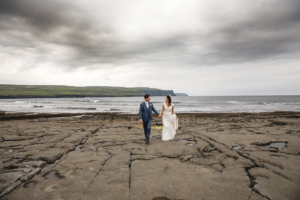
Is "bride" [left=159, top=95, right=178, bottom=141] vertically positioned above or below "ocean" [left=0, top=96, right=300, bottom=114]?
above

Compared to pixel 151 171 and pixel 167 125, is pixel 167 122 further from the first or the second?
pixel 151 171

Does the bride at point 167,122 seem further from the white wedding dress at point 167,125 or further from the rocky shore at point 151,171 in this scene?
the rocky shore at point 151,171

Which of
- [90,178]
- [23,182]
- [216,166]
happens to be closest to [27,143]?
[23,182]

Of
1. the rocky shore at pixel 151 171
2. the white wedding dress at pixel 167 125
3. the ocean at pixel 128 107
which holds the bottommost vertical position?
the ocean at pixel 128 107

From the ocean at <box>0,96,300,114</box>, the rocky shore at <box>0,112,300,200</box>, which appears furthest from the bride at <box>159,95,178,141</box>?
the ocean at <box>0,96,300,114</box>

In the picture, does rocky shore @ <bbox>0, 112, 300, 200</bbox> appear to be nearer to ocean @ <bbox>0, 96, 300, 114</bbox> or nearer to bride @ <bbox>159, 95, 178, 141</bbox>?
bride @ <bbox>159, 95, 178, 141</bbox>

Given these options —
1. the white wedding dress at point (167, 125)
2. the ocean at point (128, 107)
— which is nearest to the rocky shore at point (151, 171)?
the white wedding dress at point (167, 125)

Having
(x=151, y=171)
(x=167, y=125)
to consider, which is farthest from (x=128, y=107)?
(x=151, y=171)

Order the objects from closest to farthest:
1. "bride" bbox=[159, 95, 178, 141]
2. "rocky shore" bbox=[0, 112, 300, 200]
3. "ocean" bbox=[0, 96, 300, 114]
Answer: "rocky shore" bbox=[0, 112, 300, 200]
"bride" bbox=[159, 95, 178, 141]
"ocean" bbox=[0, 96, 300, 114]

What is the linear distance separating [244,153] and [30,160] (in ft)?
20.6

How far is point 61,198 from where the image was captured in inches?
116

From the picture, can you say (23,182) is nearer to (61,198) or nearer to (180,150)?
(61,198)

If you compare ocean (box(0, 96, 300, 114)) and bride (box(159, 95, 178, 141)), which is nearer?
bride (box(159, 95, 178, 141))

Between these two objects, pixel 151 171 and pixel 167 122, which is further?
pixel 167 122
